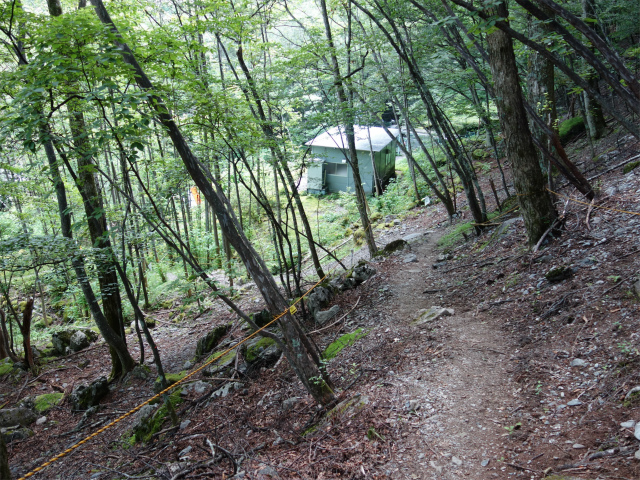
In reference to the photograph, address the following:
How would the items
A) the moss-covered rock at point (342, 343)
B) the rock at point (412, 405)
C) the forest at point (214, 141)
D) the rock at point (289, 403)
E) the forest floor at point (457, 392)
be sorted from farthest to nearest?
the moss-covered rock at point (342, 343) → the rock at point (289, 403) → the forest at point (214, 141) → the rock at point (412, 405) → the forest floor at point (457, 392)

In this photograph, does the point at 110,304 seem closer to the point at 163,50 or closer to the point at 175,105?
the point at 175,105

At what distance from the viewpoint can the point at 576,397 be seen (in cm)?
338

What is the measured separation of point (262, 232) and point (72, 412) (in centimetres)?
1333

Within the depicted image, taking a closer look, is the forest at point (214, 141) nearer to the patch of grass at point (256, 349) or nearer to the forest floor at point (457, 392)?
the patch of grass at point (256, 349)

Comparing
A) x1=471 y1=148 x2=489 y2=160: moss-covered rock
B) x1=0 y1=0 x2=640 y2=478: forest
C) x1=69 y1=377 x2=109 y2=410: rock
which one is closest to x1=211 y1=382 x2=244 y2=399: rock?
x1=0 y1=0 x2=640 y2=478: forest

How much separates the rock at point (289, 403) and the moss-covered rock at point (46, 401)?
582 centimetres

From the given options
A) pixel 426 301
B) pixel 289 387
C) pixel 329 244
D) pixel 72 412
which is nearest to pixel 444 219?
pixel 329 244

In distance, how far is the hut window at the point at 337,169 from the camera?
21.9 meters

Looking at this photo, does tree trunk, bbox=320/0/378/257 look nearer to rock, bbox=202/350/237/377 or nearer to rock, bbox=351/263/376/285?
rock, bbox=351/263/376/285

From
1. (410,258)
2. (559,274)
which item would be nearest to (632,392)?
(559,274)

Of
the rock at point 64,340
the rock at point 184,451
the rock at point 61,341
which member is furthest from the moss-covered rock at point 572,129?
the rock at point 61,341

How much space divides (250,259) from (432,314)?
3.23 meters

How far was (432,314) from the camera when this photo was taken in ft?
20.1

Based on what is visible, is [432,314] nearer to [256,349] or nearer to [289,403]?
[289,403]
